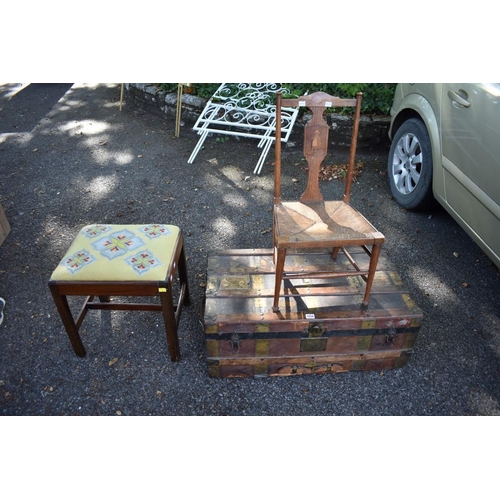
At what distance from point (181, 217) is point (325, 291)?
189cm

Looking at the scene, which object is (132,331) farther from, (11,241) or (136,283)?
(11,241)

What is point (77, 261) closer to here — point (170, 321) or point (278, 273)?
point (170, 321)

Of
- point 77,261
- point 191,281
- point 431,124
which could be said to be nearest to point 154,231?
point 77,261

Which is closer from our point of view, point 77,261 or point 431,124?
point 77,261

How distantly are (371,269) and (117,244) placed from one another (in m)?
1.46

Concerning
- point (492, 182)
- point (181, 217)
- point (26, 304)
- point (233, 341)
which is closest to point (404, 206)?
point (492, 182)

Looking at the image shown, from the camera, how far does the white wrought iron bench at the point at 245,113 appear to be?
479cm

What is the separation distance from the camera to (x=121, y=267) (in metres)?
2.13

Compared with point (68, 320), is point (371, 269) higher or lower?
higher

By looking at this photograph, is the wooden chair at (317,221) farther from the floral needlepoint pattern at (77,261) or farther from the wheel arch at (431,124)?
the wheel arch at (431,124)

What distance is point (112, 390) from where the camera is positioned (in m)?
2.38

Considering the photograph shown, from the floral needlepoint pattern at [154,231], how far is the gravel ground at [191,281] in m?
0.74

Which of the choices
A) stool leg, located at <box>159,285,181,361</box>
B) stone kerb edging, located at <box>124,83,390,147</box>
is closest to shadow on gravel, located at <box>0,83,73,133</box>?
stone kerb edging, located at <box>124,83,390,147</box>

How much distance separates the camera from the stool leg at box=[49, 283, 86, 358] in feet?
7.11
